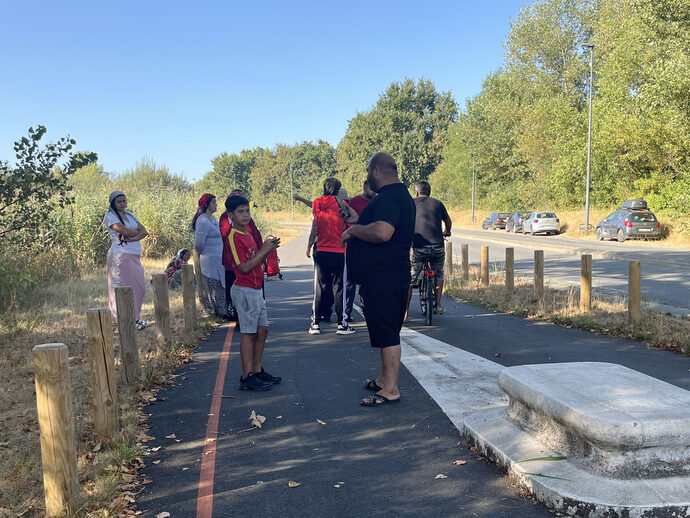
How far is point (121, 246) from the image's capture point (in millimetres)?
8398

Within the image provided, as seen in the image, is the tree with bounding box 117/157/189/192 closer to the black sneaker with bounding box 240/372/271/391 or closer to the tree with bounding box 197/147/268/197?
the black sneaker with bounding box 240/372/271/391

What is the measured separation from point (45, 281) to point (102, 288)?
153 cm

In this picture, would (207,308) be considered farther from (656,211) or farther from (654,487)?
(656,211)

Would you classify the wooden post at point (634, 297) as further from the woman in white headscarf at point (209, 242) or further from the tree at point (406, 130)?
the tree at point (406, 130)

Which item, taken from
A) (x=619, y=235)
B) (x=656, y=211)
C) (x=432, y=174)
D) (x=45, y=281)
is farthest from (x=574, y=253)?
(x=432, y=174)

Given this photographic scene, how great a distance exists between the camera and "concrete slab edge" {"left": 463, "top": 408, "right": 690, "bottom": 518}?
3.15 meters

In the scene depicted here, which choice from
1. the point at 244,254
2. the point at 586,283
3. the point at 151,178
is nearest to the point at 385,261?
the point at 244,254

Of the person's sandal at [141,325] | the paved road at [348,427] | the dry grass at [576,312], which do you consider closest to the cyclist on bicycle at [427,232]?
the paved road at [348,427]

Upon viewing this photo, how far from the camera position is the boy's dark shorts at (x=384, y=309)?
208 inches

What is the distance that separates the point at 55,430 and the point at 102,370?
1.06m

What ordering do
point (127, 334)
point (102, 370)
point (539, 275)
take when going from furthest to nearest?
point (539, 275), point (127, 334), point (102, 370)

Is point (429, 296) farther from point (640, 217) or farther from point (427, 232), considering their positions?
point (640, 217)

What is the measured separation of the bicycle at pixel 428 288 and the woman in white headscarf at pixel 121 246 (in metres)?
4.32

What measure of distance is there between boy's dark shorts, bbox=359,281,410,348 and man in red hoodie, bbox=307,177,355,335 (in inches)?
120
